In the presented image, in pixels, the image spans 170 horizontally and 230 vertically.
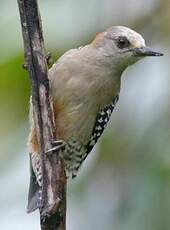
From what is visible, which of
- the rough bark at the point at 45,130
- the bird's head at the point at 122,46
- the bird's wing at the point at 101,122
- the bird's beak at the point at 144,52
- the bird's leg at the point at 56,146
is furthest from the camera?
the bird's wing at the point at 101,122

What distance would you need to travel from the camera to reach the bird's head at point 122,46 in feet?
9.45

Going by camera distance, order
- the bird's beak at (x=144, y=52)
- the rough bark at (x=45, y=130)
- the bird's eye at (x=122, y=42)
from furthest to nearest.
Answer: the bird's eye at (x=122, y=42) → the bird's beak at (x=144, y=52) → the rough bark at (x=45, y=130)

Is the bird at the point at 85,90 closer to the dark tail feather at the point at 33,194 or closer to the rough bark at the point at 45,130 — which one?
the dark tail feather at the point at 33,194

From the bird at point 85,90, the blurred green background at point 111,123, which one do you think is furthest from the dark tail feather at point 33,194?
the blurred green background at point 111,123

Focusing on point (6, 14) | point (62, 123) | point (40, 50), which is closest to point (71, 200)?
point (62, 123)

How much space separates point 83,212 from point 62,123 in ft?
1.84

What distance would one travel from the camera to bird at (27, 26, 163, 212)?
3006 millimetres

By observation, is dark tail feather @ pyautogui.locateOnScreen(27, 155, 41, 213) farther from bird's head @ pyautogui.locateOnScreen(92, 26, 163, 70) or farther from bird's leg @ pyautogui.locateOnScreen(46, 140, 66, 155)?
bird's head @ pyautogui.locateOnScreen(92, 26, 163, 70)

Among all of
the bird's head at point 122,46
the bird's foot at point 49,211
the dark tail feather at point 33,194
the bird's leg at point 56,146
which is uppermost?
the bird's head at point 122,46

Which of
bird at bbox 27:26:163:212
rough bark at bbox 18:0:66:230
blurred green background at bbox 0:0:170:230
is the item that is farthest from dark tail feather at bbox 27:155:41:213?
rough bark at bbox 18:0:66:230

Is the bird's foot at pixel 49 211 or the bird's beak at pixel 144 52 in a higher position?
the bird's beak at pixel 144 52

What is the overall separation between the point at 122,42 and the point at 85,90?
1.01ft

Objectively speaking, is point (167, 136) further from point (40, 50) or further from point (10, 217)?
point (10, 217)

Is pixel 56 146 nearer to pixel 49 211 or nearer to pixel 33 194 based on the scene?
pixel 49 211
